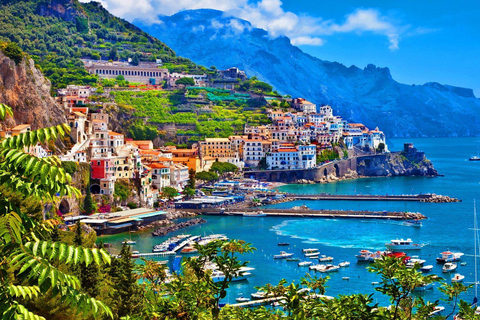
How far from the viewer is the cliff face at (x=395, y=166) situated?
78875 mm

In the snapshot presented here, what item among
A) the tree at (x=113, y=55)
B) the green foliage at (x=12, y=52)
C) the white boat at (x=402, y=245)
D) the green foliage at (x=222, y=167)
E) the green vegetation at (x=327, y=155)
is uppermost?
the tree at (x=113, y=55)

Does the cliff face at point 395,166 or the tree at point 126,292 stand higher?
the cliff face at point 395,166

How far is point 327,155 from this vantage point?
75438 millimetres

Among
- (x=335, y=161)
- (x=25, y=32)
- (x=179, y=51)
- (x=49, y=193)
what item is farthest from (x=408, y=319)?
(x=179, y=51)

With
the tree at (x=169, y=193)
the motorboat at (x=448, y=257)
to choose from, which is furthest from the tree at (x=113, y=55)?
the motorboat at (x=448, y=257)

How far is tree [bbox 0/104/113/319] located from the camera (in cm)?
417

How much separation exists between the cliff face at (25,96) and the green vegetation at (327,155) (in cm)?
3305

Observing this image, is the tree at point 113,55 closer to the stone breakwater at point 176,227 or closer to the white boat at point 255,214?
the white boat at point 255,214

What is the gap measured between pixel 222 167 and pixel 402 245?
31463 mm

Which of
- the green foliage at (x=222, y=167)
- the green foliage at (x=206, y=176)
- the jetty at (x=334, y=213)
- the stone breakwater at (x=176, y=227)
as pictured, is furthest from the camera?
the green foliage at (x=222, y=167)

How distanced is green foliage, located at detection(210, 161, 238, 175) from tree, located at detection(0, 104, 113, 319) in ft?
194

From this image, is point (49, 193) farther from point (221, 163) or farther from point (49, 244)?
point (221, 163)

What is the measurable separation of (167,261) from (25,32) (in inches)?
2677

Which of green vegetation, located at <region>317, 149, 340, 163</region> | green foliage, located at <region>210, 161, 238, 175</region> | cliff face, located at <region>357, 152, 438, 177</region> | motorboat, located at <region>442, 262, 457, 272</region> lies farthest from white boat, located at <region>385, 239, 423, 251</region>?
cliff face, located at <region>357, 152, 438, 177</region>
